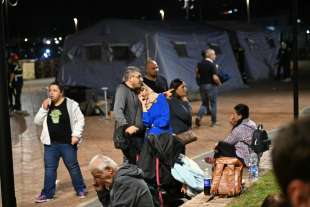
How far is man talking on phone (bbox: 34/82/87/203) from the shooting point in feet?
23.7

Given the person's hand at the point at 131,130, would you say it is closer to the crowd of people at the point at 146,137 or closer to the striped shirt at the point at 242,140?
the crowd of people at the point at 146,137

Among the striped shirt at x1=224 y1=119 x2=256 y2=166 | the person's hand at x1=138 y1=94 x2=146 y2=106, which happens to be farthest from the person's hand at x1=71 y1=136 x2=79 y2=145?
the striped shirt at x1=224 y1=119 x2=256 y2=166

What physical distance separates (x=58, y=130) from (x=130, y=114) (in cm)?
95

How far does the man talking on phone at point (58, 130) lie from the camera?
721 cm

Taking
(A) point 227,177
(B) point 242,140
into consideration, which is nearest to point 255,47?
(B) point 242,140

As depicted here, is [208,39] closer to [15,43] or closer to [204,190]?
[204,190]

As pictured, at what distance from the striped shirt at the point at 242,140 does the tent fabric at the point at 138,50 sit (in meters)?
12.3

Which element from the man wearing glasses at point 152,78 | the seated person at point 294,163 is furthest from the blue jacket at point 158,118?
the seated person at point 294,163

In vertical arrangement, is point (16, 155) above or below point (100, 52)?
below

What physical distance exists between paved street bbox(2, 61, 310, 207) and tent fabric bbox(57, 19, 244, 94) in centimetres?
152

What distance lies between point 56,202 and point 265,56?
847 inches

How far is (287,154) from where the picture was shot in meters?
1.45

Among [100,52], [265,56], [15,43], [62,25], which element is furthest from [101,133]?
[62,25]

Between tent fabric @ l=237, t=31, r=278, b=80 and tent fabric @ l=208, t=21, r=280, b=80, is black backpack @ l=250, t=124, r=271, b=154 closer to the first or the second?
tent fabric @ l=208, t=21, r=280, b=80
